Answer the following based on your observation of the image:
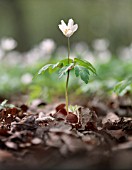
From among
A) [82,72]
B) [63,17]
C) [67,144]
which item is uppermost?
[63,17]

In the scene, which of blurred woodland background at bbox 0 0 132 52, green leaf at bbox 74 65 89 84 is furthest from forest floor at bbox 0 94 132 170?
blurred woodland background at bbox 0 0 132 52

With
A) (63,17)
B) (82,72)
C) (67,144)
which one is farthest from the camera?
(63,17)

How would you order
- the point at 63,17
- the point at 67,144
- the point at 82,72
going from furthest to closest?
the point at 63,17, the point at 82,72, the point at 67,144

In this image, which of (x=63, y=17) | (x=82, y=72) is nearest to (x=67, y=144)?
(x=82, y=72)

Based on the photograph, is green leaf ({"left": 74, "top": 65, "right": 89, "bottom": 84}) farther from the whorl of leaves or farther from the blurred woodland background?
the blurred woodland background

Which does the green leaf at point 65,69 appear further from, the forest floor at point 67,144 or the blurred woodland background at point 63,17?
the blurred woodland background at point 63,17

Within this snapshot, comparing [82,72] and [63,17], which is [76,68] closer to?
[82,72]

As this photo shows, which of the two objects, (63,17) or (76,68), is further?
(63,17)

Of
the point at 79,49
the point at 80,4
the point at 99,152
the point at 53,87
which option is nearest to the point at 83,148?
the point at 99,152
